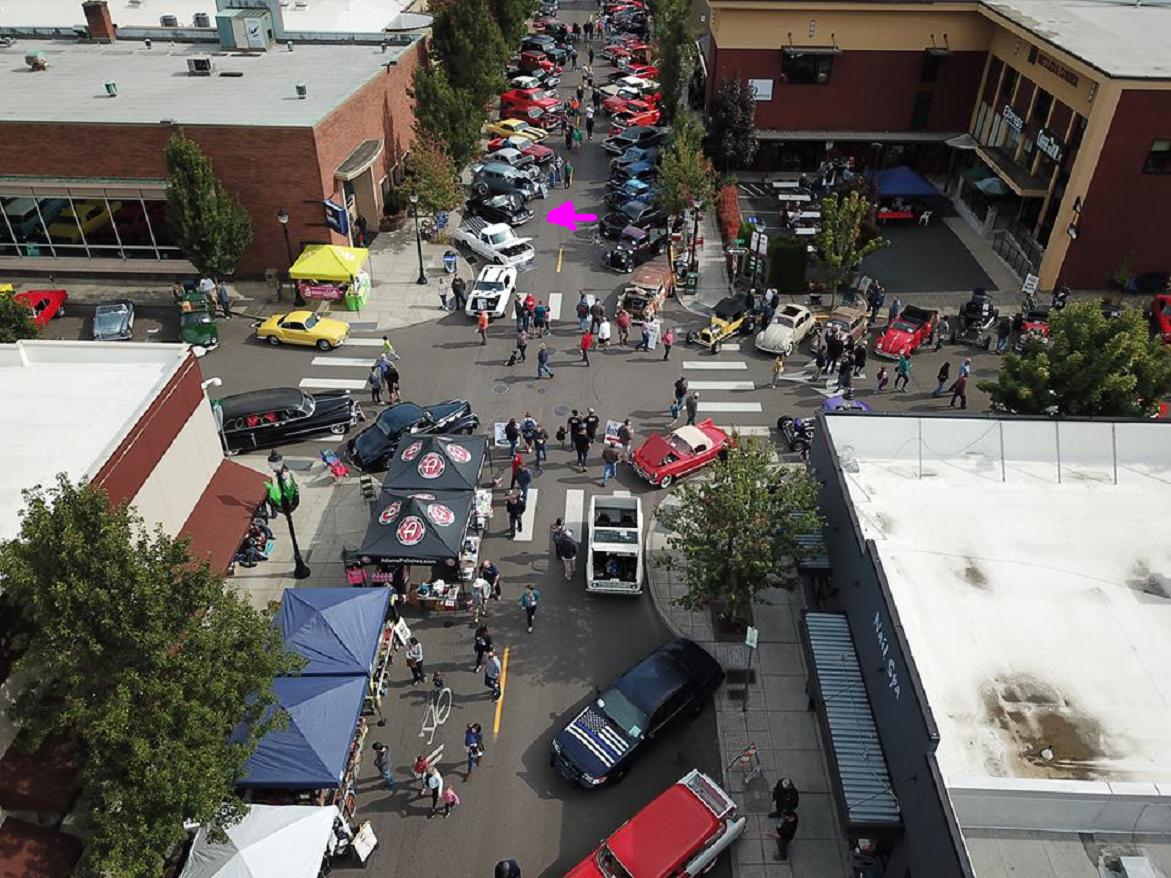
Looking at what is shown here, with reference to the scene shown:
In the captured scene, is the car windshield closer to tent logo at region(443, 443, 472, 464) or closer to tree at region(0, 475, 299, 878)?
tree at region(0, 475, 299, 878)

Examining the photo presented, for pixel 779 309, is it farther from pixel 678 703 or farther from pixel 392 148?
pixel 392 148

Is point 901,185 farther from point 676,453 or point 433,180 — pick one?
point 676,453

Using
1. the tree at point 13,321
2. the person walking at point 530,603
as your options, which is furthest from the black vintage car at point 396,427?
the tree at point 13,321

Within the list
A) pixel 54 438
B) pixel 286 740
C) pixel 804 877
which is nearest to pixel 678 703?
pixel 804 877

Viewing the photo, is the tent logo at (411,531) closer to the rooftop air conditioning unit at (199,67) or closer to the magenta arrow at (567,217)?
the magenta arrow at (567,217)

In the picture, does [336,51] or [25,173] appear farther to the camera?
A: [336,51]

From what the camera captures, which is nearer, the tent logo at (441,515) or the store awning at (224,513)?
the store awning at (224,513)

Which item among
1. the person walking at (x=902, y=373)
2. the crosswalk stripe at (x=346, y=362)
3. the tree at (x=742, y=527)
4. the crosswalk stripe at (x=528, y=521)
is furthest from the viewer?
the crosswalk stripe at (x=346, y=362)
